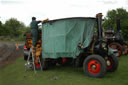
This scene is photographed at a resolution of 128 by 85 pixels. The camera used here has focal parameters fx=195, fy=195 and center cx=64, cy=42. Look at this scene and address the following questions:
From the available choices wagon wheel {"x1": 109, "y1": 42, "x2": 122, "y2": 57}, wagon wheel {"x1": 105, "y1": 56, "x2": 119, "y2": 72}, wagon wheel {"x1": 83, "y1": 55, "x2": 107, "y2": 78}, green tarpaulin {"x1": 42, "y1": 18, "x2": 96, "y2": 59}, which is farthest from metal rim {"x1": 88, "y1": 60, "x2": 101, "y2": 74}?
wagon wheel {"x1": 109, "y1": 42, "x2": 122, "y2": 57}

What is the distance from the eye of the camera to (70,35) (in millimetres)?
8070

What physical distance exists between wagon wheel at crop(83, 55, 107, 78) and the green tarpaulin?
60cm

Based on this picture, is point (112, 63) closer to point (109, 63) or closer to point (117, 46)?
point (109, 63)

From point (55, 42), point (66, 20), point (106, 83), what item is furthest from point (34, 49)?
point (106, 83)

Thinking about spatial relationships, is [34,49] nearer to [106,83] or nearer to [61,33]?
[61,33]

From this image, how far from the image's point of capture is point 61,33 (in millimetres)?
8258

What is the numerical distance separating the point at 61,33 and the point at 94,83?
2.67 metres

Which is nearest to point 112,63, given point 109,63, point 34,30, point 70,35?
point 109,63

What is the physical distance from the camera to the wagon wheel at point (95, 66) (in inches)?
285

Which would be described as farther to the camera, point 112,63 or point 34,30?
point 34,30

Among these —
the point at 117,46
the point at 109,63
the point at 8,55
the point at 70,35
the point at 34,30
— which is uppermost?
the point at 34,30

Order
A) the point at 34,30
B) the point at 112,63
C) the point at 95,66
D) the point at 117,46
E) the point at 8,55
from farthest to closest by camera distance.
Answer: the point at 8,55 < the point at 117,46 < the point at 34,30 < the point at 112,63 < the point at 95,66

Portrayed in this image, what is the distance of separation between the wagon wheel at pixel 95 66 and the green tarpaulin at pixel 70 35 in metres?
0.60

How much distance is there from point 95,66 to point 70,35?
1643 millimetres
